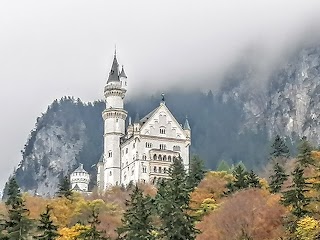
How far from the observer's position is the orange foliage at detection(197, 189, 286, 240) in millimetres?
52875

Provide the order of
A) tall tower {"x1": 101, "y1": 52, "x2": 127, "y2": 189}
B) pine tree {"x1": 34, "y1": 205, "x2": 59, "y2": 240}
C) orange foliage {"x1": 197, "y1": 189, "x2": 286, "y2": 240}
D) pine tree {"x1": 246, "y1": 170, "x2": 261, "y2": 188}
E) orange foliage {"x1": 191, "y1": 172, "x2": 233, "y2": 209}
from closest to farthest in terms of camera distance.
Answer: pine tree {"x1": 34, "y1": 205, "x2": 59, "y2": 240}
orange foliage {"x1": 197, "y1": 189, "x2": 286, "y2": 240}
pine tree {"x1": 246, "y1": 170, "x2": 261, "y2": 188}
orange foliage {"x1": 191, "y1": 172, "x2": 233, "y2": 209}
tall tower {"x1": 101, "y1": 52, "x2": 127, "y2": 189}

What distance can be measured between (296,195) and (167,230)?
849 cm

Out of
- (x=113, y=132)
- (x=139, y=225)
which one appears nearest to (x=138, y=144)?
(x=113, y=132)

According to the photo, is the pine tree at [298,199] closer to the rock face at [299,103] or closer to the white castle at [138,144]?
the white castle at [138,144]

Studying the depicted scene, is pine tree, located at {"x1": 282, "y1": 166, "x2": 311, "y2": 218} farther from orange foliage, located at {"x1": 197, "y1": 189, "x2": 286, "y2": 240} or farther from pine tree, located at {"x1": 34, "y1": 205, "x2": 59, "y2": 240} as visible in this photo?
Answer: pine tree, located at {"x1": 34, "y1": 205, "x2": 59, "y2": 240}

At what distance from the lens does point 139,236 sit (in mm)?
46156

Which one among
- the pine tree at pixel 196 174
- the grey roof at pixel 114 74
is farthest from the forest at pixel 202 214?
the grey roof at pixel 114 74

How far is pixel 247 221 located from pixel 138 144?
70.1 m

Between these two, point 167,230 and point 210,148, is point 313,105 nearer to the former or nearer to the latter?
point 210,148

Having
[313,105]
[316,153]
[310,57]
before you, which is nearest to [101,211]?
[316,153]

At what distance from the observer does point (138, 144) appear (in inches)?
4855

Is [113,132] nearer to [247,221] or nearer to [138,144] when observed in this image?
[138,144]

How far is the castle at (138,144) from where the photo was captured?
122438 mm

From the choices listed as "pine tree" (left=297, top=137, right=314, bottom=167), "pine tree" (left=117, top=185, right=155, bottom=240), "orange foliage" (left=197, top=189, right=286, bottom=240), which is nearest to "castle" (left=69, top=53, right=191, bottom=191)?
"pine tree" (left=297, top=137, right=314, bottom=167)
